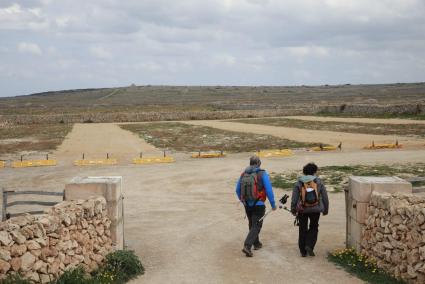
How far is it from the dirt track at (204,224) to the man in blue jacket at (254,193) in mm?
506

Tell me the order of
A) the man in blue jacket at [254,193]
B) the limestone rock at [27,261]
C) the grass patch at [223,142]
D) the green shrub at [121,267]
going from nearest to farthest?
the limestone rock at [27,261]
the green shrub at [121,267]
the man in blue jacket at [254,193]
the grass patch at [223,142]

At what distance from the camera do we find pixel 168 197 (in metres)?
18.1

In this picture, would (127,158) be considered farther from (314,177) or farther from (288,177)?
(314,177)

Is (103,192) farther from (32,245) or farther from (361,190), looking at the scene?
(361,190)

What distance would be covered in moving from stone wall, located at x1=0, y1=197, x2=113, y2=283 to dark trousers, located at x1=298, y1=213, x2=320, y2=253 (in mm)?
3388

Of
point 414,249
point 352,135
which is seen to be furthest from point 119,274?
point 352,135

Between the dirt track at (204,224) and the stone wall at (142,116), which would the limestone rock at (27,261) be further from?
the stone wall at (142,116)

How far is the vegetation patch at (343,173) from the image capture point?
19116 millimetres

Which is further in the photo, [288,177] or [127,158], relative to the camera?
[127,158]

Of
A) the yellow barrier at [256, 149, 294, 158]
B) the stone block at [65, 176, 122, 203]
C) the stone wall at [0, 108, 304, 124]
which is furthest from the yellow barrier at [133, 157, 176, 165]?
the stone wall at [0, 108, 304, 124]

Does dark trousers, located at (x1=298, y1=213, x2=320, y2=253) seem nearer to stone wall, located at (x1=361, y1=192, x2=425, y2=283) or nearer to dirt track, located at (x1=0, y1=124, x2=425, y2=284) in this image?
dirt track, located at (x1=0, y1=124, x2=425, y2=284)

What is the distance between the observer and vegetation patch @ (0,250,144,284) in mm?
7309

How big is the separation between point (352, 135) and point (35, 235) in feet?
118

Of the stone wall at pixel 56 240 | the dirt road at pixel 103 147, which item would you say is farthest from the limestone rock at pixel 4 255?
the dirt road at pixel 103 147
